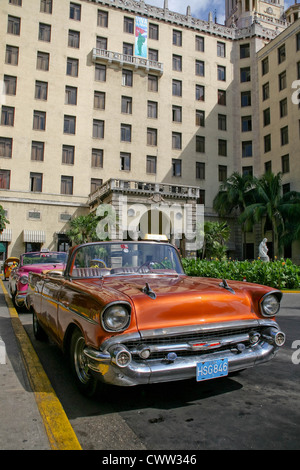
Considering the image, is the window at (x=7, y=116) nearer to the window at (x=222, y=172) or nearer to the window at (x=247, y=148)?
the window at (x=222, y=172)

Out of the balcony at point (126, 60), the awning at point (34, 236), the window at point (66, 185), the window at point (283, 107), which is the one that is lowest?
the awning at point (34, 236)

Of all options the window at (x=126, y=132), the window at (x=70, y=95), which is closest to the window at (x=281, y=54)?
the window at (x=126, y=132)

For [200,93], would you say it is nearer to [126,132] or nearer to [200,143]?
[200,143]

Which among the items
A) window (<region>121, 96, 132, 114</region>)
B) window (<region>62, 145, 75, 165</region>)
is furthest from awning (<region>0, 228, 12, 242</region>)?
window (<region>121, 96, 132, 114</region>)

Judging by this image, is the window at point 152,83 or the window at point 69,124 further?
the window at point 152,83

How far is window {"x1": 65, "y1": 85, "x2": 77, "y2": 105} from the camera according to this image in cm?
3034

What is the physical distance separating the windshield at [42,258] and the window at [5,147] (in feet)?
66.0

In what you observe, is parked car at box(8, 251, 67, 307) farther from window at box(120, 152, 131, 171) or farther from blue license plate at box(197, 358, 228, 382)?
window at box(120, 152, 131, 171)

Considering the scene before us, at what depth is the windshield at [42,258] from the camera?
34.3ft

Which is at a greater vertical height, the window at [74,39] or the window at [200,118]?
the window at [74,39]

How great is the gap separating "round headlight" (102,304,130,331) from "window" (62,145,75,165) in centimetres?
2863

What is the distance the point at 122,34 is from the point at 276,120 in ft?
54.3

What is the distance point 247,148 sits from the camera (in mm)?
Answer: 36125

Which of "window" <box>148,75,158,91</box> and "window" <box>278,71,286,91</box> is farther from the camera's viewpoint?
"window" <box>148,75,158,91</box>
